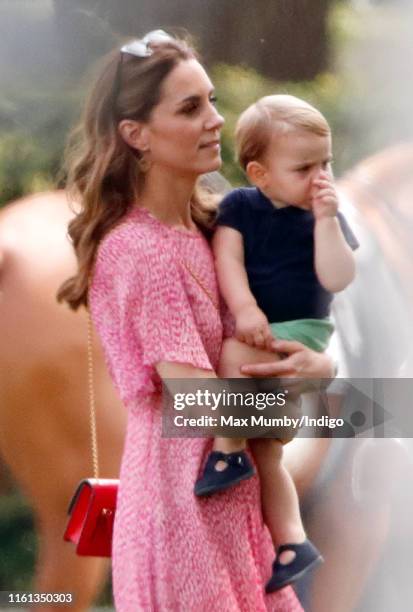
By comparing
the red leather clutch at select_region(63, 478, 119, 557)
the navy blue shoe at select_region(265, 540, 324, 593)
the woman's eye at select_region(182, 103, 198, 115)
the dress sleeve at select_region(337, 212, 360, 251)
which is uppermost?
the woman's eye at select_region(182, 103, 198, 115)

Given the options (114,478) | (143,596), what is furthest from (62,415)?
(143,596)

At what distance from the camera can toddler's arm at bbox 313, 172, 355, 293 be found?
8.09 feet

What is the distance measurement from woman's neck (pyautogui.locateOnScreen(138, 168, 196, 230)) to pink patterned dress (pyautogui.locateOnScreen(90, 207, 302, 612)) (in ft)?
0.08

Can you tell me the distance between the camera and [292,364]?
248 cm

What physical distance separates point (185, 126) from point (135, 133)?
0.10 metres

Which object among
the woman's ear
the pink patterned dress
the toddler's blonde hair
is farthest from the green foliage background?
the pink patterned dress

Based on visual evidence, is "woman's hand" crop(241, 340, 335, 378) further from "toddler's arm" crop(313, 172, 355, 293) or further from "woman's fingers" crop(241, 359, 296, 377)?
"toddler's arm" crop(313, 172, 355, 293)

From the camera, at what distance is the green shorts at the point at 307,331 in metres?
2.48

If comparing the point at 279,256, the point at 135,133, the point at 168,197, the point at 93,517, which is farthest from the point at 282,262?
the point at 93,517

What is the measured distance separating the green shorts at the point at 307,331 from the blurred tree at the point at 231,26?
655 millimetres

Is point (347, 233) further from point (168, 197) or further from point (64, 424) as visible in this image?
point (64, 424)

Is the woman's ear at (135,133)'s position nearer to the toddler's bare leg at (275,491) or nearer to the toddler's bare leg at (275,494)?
the toddler's bare leg at (275,491)

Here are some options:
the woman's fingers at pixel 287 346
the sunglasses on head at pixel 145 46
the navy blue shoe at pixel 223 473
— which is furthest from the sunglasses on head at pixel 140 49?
the navy blue shoe at pixel 223 473

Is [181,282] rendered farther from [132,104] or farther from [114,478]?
[114,478]
